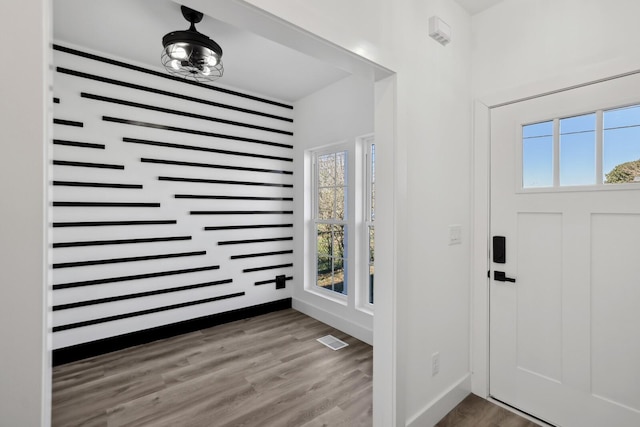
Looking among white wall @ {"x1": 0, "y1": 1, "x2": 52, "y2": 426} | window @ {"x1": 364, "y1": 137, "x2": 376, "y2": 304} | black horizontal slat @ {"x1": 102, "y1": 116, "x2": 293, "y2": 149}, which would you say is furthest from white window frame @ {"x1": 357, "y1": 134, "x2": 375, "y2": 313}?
white wall @ {"x1": 0, "y1": 1, "x2": 52, "y2": 426}

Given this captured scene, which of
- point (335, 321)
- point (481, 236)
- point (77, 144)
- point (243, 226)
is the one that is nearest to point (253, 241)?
point (243, 226)

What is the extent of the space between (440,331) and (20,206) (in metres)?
2.06

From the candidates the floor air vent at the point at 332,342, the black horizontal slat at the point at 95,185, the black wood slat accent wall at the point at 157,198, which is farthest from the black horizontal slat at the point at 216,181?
the floor air vent at the point at 332,342

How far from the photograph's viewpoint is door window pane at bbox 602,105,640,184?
153 centimetres

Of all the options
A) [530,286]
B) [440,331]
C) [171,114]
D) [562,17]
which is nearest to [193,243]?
[171,114]

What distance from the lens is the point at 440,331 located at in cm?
192

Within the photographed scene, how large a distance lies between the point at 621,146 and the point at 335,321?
2739 millimetres

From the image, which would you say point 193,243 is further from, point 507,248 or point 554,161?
point 554,161

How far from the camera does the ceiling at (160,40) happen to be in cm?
216

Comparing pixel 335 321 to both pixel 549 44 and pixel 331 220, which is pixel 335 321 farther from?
pixel 549 44

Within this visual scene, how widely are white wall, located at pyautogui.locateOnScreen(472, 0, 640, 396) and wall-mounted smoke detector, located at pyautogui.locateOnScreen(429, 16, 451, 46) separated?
0.40 meters

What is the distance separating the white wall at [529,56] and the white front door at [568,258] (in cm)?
7

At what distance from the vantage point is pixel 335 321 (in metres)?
3.34

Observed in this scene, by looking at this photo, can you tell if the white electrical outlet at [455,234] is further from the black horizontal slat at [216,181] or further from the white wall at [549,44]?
the black horizontal slat at [216,181]
